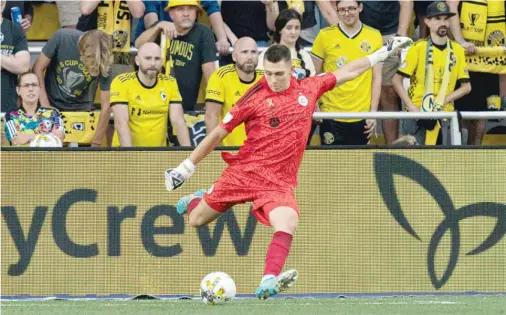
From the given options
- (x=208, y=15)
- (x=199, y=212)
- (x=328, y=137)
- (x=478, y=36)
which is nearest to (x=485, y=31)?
(x=478, y=36)

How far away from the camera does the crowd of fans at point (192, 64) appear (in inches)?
448

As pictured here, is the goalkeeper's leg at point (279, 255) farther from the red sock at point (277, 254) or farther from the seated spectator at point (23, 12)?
the seated spectator at point (23, 12)

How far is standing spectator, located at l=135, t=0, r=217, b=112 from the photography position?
12172 millimetres

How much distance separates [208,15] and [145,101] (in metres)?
1.94

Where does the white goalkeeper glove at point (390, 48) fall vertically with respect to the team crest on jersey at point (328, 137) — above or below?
above

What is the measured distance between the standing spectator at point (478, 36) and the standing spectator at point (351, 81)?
1.20 meters

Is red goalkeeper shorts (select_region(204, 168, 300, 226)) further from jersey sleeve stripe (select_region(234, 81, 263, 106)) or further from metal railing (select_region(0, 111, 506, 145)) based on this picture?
metal railing (select_region(0, 111, 506, 145))

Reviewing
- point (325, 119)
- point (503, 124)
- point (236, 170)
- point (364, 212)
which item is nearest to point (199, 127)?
point (325, 119)

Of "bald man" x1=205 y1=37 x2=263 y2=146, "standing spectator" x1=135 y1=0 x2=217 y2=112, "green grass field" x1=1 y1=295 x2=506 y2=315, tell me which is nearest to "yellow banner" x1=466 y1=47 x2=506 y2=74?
"bald man" x1=205 y1=37 x2=263 y2=146

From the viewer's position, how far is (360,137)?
12.2 meters

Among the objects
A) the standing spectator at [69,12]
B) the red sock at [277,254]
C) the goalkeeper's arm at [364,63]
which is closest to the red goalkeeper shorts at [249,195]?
the red sock at [277,254]

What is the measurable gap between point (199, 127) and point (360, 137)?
1.80 m

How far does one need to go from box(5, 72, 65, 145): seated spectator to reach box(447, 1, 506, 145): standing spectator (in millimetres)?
4788

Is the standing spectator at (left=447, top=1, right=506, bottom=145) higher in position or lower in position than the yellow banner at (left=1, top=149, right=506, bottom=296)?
higher
